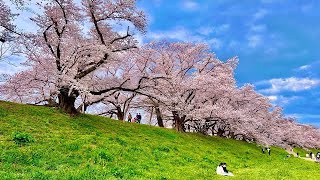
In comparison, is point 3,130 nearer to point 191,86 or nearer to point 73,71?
point 73,71

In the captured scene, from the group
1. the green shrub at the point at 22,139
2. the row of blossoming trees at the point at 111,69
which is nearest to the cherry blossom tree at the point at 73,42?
the row of blossoming trees at the point at 111,69

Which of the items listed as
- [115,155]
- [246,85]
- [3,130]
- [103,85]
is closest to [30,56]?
[103,85]

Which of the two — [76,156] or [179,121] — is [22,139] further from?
[179,121]

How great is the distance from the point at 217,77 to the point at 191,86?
18.7 ft

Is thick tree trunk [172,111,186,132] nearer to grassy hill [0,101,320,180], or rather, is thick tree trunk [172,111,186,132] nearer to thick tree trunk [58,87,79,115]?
thick tree trunk [58,87,79,115]

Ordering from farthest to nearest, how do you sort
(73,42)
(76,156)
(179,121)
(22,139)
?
(179,121)
(73,42)
(22,139)
(76,156)

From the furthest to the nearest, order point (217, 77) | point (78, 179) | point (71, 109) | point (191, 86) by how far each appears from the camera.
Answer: point (217, 77) < point (191, 86) < point (71, 109) < point (78, 179)

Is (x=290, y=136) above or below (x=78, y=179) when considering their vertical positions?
above

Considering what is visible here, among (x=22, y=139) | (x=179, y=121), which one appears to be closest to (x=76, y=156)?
(x=22, y=139)

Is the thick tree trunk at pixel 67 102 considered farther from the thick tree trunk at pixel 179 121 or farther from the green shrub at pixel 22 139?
the thick tree trunk at pixel 179 121

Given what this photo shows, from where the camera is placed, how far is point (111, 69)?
175 ft

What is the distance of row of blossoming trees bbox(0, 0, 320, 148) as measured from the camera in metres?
32.4

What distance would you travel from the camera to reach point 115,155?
70.1 feet

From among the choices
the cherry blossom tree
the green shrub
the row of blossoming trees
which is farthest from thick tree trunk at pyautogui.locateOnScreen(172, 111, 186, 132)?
the green shrub
